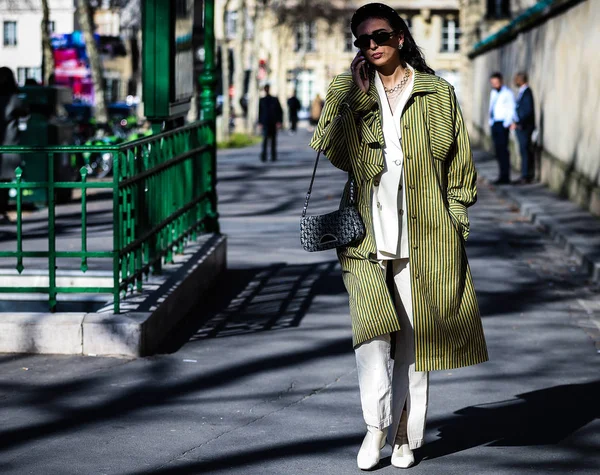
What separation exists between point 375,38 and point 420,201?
66cm

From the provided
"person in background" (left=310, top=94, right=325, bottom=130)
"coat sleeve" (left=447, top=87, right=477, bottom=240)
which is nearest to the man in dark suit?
"coat sleeve" (left=447, top=87, right=477, bottom=240)

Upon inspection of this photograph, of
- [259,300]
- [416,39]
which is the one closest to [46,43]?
[259,300]

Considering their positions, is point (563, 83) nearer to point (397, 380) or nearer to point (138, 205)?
point (138, 205)

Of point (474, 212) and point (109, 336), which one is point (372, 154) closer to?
point (109, 336)

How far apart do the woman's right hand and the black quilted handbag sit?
348 millimetres

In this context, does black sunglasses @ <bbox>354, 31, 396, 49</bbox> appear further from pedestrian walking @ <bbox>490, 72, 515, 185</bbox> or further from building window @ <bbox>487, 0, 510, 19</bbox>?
building window @ <bbox>487, 0, 510, 19</bbox>

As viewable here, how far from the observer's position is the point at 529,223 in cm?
1592

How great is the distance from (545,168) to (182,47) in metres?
12.1

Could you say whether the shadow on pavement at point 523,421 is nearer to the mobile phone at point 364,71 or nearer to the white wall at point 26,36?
the mobile phone at point 364,71

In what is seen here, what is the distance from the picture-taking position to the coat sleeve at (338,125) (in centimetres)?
496

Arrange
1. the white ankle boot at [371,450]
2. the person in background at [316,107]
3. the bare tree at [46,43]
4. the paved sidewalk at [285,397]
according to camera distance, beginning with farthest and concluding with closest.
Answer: the person in background at [316,107] → the bare tree at [46,43] → the paved sidewalk at [285,397] → the white ankle boot at [371,450]

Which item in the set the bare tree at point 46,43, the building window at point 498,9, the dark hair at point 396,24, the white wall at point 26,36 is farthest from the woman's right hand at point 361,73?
the white wall at point 26,36

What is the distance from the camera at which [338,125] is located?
16.3ft

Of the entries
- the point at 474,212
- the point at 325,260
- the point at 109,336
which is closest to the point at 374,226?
the point at 109,336
